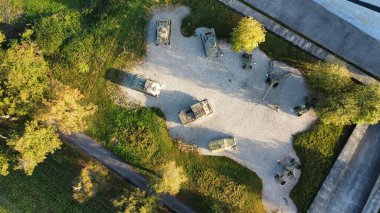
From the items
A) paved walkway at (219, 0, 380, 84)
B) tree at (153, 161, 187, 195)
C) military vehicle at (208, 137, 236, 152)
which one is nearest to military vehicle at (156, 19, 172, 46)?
paved walkway at (219, 0, 380, 84)

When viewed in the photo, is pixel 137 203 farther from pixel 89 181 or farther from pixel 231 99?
pixel 231 99

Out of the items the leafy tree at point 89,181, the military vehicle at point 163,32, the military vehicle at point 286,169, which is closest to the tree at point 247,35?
the military vehicle at point 163,32

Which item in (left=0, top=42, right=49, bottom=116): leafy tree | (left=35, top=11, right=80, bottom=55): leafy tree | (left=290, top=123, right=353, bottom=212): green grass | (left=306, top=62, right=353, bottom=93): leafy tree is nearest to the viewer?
(left=306, top=62, right=353, bottom=93): leafy tree

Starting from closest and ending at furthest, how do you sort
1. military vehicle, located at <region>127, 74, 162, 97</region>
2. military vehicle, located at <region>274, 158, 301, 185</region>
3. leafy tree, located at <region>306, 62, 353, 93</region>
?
1. leafy tree, located at <region>306, 62, 353, 93</region>
2. military vehicle, located at <region>274, 158, 301, 185</region>
3. military vehicle, located at <region>127, 74, 162, 97</region>

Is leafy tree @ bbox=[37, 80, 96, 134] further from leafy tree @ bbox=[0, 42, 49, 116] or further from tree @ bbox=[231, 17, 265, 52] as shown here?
tree @ bbox=[231, 17, 265, 52]

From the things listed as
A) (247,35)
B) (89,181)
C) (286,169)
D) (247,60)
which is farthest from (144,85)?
(286,169)

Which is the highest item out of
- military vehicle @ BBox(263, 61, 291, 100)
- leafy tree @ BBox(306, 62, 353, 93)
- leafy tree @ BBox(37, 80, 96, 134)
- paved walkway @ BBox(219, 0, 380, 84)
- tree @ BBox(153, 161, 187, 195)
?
paved walkway @ BBox(219, 0, 380, 84)
